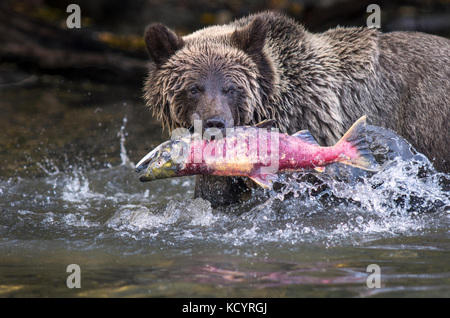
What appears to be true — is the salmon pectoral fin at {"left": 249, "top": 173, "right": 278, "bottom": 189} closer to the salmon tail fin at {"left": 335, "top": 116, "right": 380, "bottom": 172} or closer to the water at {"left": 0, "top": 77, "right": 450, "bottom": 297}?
the water at {"left": 0, "top": 77, "right": 450, "bottom": 297}

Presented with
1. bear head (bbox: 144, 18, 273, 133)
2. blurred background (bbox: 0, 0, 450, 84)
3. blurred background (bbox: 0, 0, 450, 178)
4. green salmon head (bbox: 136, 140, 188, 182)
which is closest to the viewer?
green salmon head (bbox: 136, 140, 188, 182)

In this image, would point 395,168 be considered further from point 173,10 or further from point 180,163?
point 173,10

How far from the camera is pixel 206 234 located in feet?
18.8

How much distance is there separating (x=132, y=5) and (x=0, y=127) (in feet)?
28.5

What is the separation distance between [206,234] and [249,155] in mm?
809

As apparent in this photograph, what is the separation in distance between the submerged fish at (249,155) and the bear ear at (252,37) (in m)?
0.96

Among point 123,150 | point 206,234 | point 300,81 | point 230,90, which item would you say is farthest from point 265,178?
point 123,150

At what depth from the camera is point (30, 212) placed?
6766 millimetres

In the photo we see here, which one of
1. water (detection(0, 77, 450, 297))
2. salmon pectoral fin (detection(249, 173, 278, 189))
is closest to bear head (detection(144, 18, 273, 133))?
salmon pectoral fin (detection(249, 173, 278, 189))

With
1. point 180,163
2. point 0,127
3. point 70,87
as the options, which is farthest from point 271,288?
point 70,87

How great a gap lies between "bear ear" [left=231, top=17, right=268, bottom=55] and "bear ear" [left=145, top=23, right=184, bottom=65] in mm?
539

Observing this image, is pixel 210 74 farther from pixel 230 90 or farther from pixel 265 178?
pixel 265 178

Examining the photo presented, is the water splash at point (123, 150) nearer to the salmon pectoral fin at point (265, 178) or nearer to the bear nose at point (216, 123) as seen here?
the bear nose at point (216, 123)

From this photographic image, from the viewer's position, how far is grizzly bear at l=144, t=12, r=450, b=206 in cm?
612
